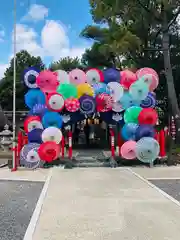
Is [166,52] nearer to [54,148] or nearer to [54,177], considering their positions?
[54,148]

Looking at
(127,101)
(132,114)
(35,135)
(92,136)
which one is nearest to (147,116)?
(132,114)

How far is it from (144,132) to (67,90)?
3.40m

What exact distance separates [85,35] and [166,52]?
11.0 meters

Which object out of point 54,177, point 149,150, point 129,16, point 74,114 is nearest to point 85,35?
point 129,16

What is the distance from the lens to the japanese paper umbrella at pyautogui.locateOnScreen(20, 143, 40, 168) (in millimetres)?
14367

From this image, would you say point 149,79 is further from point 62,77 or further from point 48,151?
point 48,151

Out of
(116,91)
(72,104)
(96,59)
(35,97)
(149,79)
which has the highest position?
(96,59)

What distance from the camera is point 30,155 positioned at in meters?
14.4

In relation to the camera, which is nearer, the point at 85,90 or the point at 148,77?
the point at 85,90

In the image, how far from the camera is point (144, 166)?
1497 centimetres

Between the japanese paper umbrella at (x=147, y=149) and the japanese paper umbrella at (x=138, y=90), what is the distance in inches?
70.2

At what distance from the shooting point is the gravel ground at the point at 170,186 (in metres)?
9.02

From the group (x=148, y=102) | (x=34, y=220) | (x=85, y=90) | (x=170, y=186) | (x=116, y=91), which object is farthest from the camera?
(x=148, y=102)

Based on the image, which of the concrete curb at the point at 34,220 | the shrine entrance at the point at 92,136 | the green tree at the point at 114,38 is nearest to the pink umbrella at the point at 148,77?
the concrete curb at the point at 34,220
